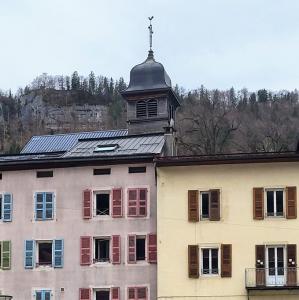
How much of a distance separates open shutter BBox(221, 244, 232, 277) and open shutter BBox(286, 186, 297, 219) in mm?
3620

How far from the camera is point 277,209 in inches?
1825

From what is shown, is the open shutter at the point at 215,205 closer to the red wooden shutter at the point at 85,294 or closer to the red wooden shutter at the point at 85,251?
the red wooden shutter at the point at 85,251

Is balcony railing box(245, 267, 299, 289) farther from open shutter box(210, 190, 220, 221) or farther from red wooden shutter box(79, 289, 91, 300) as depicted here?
red wooden shutter box(79, 289, 91, 300)

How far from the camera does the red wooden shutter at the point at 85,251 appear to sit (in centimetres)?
4832

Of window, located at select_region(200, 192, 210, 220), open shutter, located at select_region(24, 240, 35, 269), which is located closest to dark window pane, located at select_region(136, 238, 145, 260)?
window, located at select_region(200, 192, 210, 220)

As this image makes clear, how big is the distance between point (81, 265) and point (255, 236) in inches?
391

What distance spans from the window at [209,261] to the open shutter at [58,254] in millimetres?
8200

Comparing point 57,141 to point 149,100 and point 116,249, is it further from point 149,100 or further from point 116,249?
point 116,249

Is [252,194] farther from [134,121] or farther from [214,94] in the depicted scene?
[214,94]

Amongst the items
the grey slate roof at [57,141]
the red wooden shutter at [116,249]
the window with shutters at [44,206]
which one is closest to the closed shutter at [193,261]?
the red wooden shutter at [116,249]

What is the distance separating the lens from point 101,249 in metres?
48.8

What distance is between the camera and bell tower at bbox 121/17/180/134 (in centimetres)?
6419

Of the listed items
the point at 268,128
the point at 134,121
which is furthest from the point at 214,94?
the point at 134,121

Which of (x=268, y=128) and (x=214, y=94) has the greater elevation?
(x=214, y=94)
